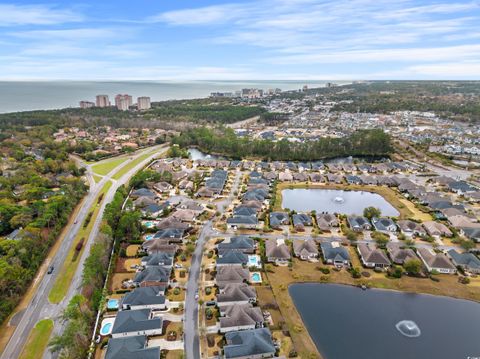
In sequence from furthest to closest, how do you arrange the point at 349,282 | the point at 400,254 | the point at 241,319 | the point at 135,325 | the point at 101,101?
the point at 101,101 → the point at 400,254 → the point at 349,282 → the point at 241,319 → the point at 135,325

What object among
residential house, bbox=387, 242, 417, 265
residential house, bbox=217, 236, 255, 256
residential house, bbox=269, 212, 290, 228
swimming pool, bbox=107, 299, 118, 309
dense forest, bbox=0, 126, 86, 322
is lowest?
swimming pool, bbox=107, 299, 118, 309

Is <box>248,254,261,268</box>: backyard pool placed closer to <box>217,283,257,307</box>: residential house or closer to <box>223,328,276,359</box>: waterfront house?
<box>217,283,257,307</box>: residential house

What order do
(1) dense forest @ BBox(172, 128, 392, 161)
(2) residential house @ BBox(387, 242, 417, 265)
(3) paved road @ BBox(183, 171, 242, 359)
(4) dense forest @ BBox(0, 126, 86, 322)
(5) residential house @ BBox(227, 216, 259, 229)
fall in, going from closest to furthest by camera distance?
(3) paved road @ BBox(183, 171, 242, 359), (4) dense forest @ BBox(0, 126, 86, 322), (2) residential house @ BBox(387, 242, 417, 265), (5) residential house @ BBox(227, 216, 259, 229), (1) dense forest @ BBox(172, 128, 392, 161)

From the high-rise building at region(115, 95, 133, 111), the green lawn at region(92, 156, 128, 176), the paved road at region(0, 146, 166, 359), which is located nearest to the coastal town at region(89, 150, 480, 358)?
the paved road at region(0, 146, 166, 359)

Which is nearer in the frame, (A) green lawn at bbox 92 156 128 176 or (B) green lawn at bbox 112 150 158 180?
(B) green lawn at bbox 112 150 158 180

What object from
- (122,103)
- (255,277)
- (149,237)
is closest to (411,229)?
(255,277)

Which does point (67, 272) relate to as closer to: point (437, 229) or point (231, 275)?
point (231, 275)
